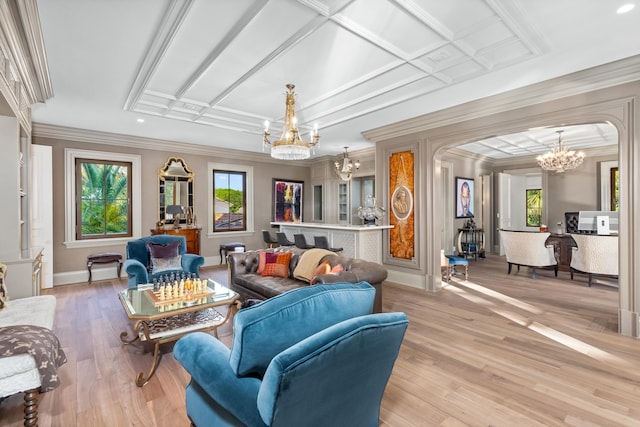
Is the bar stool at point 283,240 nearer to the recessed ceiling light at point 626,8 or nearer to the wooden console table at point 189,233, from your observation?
the wooden console table at point 189,233

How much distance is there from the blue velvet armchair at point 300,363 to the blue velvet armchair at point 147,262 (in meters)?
2.69

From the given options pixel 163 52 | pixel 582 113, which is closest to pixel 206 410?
pixel 163 52

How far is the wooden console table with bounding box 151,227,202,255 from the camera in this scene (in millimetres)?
6076

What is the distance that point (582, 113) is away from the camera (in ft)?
11.4

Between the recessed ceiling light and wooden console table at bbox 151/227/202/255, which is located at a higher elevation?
the recessed ceiling light

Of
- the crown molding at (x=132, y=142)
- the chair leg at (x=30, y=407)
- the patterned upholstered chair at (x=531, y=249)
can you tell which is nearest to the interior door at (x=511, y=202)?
the patterned upholstered chair at (x=531, y=249)

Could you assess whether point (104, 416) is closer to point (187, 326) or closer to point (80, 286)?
point (187, 326)

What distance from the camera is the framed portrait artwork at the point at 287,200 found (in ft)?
27.4

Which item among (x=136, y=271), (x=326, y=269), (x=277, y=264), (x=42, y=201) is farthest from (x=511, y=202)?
(x=42, y=201)

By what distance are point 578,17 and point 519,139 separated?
179 inches

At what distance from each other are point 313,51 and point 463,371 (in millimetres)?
3094

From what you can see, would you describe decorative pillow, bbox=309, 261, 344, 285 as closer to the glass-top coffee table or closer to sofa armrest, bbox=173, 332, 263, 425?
Answer: the glass-top coffee table

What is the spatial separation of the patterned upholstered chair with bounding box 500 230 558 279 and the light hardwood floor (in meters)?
1.47

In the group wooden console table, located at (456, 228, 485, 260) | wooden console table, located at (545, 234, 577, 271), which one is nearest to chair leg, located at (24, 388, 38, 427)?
wooden console table, located at (545, 234, 577, 271)
